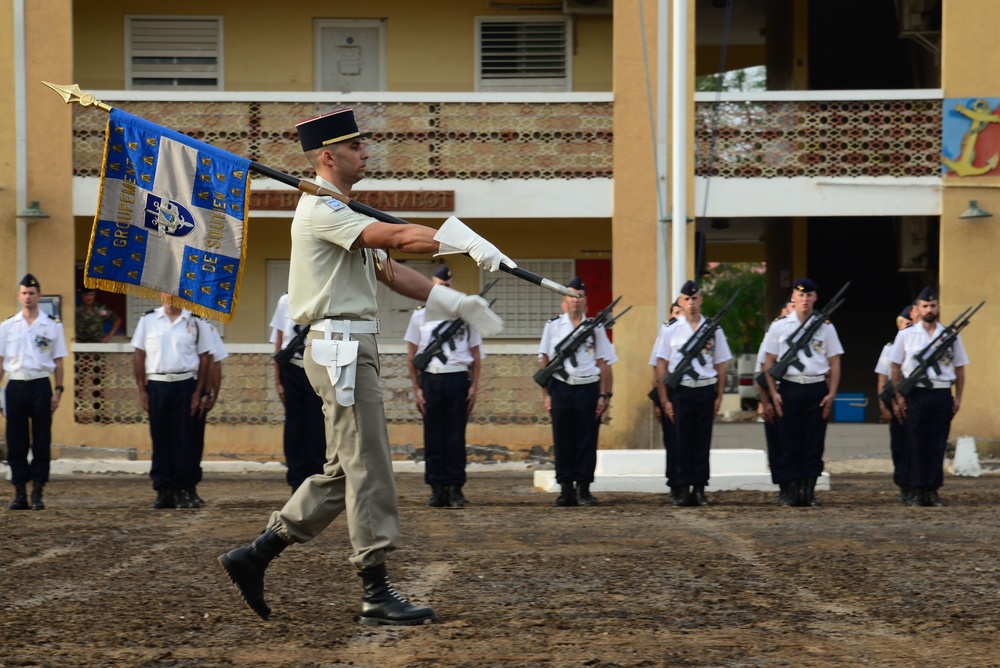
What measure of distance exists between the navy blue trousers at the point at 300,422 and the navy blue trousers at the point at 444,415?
878 mm

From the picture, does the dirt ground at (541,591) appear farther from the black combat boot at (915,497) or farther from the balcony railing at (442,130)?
the balcony railing at (442,130)

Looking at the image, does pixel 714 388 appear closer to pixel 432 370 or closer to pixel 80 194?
pixel 432 370

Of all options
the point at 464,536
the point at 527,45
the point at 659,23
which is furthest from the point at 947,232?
the point at 464,536

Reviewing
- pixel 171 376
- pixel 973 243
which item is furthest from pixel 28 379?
pixel 973 243

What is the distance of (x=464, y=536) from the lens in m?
8.88

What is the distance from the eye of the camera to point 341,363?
569 cm

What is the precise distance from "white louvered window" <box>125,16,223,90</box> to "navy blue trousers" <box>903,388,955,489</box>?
11.0 metres

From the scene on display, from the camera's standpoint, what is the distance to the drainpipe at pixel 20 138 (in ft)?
56.4

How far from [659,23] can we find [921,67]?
4.85 meters

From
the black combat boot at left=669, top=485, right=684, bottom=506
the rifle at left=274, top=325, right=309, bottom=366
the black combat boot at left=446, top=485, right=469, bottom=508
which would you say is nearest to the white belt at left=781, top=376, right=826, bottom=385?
the black combat boot at left=669, top=485, right=684, bottom=506

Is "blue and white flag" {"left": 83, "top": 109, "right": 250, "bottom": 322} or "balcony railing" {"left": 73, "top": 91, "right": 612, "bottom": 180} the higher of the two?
"balcony railing" {"left": 73, "top": 91, "right": 612, "bottom": 180}

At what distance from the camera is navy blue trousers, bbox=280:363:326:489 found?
11.8 m

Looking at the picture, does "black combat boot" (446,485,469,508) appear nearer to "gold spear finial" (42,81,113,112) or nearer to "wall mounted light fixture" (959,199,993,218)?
"gold spear finial" (42,81,113,112)

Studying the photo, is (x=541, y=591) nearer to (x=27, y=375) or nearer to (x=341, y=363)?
(x=341, y=363)
